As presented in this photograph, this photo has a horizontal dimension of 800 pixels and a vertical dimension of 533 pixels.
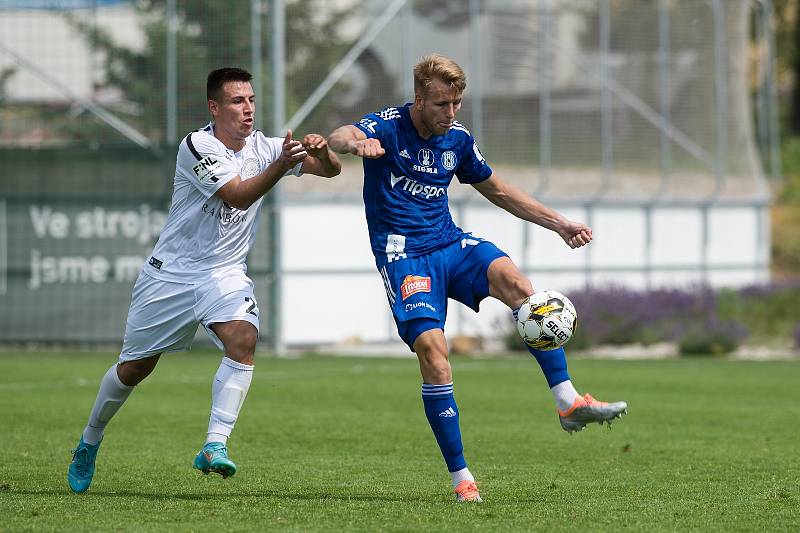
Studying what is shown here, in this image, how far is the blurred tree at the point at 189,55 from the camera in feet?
81.5

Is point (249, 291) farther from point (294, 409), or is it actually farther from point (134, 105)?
point (134, 105)

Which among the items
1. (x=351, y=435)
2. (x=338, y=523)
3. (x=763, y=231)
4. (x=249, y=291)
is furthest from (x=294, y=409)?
(x=763, y=231)

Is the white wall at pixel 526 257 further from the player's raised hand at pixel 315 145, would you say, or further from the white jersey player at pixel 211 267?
the player's raised hand at pixel 315 145

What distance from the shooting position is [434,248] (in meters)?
8.39

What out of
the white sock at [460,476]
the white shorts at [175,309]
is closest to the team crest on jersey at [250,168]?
the white shorts at [175,309]

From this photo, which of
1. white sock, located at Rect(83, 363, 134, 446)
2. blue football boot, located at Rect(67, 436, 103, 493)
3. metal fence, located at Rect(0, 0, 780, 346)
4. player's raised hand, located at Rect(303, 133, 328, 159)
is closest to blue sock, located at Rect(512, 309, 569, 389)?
player's raised hand, located at Rect(303, 133, 328, 159)

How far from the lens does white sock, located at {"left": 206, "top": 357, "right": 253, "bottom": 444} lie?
811 cm

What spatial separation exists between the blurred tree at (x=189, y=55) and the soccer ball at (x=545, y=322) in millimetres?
16995

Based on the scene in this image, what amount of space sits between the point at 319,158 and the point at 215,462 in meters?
1.79

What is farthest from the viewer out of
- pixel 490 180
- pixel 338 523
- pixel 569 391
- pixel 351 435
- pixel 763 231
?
pixel 763 231

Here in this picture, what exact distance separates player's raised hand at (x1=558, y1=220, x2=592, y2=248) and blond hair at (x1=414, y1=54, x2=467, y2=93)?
118 centimetres

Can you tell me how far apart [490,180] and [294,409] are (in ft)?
18.7

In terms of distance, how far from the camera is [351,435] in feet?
38.2

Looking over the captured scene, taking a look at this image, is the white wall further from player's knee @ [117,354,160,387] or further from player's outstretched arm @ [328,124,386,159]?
player's outstretched arm @ [328,124,386,159]
